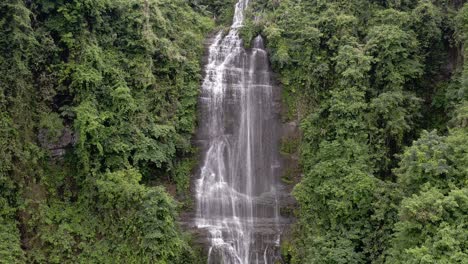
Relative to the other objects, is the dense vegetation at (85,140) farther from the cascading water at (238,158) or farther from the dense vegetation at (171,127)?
the cascading water at (238,158)

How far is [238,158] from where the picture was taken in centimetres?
1633

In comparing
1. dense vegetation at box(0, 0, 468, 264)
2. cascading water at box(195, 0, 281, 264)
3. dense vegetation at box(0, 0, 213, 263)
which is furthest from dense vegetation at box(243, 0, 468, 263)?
dense vegetation at box(0, 0, 213, 263)

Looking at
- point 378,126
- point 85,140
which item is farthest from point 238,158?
Result: point 85,140

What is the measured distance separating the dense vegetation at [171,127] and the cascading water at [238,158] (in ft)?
2.47

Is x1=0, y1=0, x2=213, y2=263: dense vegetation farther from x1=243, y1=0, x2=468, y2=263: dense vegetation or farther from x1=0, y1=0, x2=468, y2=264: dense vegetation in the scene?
x1=243, y1=0, x2=468, y2=263: dense vegetation

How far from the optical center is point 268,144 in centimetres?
1652

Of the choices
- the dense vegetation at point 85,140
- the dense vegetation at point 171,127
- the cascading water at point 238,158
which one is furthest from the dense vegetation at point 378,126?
the dense vegetation at point 85,140

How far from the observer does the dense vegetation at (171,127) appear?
510 inches

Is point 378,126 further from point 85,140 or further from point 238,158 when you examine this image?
point 85,140

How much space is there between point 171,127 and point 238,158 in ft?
8.76

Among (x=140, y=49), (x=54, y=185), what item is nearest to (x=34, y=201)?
(x=54, y=185)

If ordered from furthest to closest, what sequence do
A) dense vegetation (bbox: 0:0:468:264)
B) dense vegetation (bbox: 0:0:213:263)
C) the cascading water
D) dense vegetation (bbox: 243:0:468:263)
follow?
the cascading water → dense vegetation (bbox: 0:0:213:263) → dense vegetation (bbox: 0:0:468:264) → dense vegetation (bbox: 243:0:468:263)

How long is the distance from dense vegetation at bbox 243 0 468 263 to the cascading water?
906 millimetres

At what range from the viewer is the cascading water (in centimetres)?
1483
